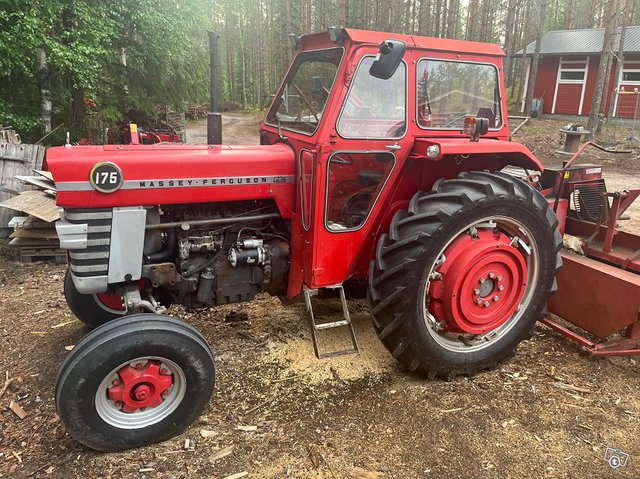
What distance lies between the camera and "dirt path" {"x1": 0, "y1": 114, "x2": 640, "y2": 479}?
2686 mm

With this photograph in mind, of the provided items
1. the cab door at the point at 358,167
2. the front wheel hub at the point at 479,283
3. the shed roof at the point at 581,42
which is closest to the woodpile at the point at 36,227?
the cab door at the point at 358,167

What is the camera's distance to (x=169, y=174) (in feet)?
10.0

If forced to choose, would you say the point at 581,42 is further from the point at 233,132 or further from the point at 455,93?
the point at 455,93

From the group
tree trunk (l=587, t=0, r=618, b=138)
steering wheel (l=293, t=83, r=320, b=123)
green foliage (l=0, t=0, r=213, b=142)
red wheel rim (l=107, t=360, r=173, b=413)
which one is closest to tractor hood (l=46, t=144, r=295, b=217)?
steering wheel (l=293, t=83, r=320, b=123)

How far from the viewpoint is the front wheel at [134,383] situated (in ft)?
8.55

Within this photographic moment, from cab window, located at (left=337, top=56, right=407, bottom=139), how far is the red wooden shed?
20.5 m

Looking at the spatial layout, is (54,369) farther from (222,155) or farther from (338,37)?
(338,37)

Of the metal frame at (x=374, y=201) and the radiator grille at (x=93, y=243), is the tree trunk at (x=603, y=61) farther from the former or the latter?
the radiator grille at (x=93, y=243)

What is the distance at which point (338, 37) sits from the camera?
124 inches

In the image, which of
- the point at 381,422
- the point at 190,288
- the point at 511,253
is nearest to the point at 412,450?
the point at 381,422

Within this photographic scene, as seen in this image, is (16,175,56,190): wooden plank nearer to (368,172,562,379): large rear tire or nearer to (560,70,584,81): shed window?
(368,172,562,379): large rear tire

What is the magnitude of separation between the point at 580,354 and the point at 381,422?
1.82 meters

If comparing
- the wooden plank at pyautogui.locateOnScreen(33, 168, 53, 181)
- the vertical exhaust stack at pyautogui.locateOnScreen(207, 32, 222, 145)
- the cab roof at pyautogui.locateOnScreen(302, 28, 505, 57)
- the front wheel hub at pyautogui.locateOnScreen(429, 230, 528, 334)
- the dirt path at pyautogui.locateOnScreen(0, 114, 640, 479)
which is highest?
the cab roof at pyautogui.locateOnScreen(302, 28, 505, 57)

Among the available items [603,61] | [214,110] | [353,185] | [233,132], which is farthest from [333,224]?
[233,132]
